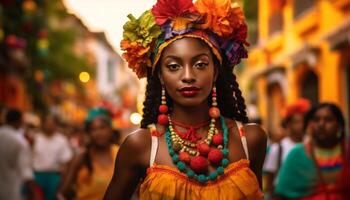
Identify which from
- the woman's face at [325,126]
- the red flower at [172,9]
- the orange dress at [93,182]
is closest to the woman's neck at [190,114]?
the red flower at [172,9]

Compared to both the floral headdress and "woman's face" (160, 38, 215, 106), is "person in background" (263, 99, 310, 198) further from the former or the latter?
"woman's face" (160, 38, 215, 106)

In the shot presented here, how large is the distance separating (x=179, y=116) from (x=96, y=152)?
3841 mm

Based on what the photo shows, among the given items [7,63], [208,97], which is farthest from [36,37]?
[208,97]

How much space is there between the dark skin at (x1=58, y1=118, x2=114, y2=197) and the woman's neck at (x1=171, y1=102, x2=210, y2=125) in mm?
3594

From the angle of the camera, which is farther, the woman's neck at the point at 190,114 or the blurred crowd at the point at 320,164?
the blurred crowd at the point at 320,164

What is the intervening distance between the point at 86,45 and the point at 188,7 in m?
72.6

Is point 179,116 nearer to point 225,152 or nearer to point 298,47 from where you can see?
point 225,152

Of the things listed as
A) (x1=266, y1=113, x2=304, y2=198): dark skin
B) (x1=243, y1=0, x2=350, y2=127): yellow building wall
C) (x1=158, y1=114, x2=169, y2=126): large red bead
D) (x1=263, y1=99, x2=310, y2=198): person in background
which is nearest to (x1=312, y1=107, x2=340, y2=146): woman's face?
(x1=263, y1=99, x2=310, y2=198): person in background

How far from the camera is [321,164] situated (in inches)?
263

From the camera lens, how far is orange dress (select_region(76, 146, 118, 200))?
7425 mm

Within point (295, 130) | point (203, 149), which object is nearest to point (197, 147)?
point (203, 149)

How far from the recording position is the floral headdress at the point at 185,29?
4.04 metres

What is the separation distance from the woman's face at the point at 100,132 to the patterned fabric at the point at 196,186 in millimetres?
3982

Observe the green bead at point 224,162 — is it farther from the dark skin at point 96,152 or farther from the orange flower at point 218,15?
the dark skin at point 96,152
